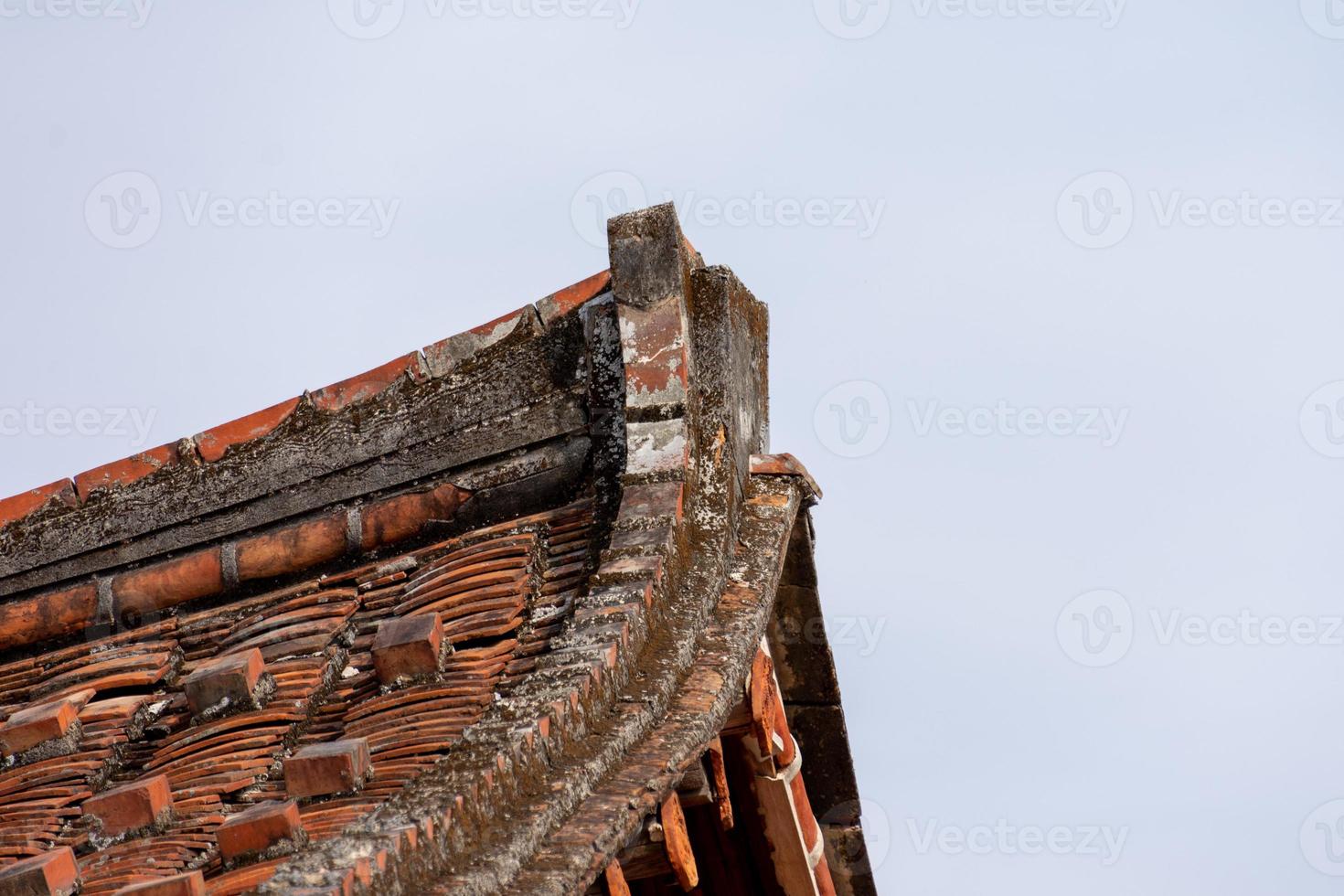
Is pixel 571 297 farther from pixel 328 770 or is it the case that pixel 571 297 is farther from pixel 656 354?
pixel 328 770

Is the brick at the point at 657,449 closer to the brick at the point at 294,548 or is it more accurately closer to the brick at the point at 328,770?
the brick at the point at 294,548

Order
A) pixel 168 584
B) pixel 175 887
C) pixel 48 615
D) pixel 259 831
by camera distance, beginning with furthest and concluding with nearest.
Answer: pixel 48 615, pixel 168 584, pixel 259 831, pixel 175 887

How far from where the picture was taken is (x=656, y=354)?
12.7 feet

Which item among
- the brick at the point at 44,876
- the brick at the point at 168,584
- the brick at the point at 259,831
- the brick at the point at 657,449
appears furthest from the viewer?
the brick at the point at 168,584

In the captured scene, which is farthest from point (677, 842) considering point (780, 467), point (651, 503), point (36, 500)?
point (36, 500)

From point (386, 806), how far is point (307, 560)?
1.79 metres

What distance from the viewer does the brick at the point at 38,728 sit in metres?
3.76

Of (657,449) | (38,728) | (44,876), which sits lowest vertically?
(44,876)

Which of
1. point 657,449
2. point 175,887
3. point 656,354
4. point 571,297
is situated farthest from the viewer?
point 571,297

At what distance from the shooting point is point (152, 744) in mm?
3609

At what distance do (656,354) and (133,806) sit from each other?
1.78m

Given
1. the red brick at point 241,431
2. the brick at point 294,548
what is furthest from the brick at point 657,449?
the red brick at point 241,431

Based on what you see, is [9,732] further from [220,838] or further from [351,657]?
[220,838]

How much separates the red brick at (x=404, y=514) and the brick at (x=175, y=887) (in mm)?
1631
